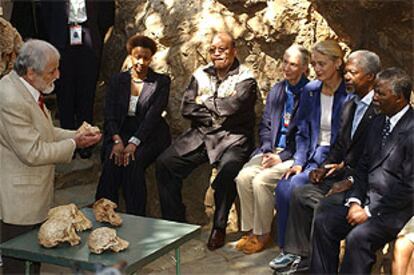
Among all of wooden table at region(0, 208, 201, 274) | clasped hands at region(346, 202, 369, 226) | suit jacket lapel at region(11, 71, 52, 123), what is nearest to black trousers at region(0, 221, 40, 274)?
wooden table at region(0, 208, 201, 274)

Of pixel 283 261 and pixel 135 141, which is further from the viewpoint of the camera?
pixel 135 141

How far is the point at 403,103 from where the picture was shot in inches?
189

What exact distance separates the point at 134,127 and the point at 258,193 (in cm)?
143

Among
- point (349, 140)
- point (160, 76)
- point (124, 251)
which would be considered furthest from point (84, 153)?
point (124, 251)

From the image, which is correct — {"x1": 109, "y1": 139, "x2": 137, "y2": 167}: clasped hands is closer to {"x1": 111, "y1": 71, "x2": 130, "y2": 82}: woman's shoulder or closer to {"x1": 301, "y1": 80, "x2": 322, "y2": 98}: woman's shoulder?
{"x1": 111, "y1": 71, "x2": 130, "y2": 82}: woman's shoulder

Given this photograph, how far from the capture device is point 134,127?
21.1 ft

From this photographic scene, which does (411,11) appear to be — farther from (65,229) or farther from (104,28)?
(65,229)

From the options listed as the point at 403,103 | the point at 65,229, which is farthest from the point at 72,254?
the point at 403,103

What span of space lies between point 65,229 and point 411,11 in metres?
3.63

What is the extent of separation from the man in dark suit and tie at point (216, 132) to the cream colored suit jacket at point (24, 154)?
183 cm

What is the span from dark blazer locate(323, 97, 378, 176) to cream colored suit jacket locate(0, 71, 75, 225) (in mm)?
2066

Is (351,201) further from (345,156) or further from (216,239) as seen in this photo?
(216,239)

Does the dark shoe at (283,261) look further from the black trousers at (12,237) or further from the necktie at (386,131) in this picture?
the black trousers at (12,237)

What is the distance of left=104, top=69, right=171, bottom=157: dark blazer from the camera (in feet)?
21.0
